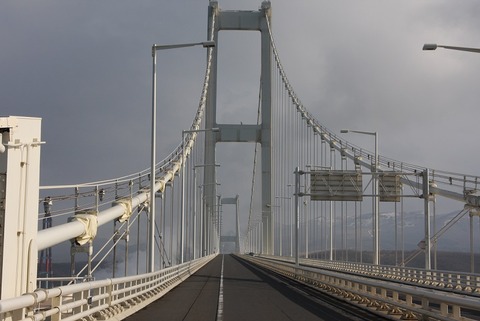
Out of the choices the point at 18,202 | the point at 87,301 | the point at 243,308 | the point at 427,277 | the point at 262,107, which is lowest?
the point at 427,277

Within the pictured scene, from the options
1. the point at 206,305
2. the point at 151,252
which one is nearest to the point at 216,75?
the point at 151,252

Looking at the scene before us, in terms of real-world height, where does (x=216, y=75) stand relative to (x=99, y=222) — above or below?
above

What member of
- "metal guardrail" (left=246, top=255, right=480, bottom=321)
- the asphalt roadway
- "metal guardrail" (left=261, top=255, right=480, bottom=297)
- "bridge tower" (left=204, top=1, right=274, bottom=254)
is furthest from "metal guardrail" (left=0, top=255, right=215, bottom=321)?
"bridge tower" (left=204, top=1, right=274, bottom=254)

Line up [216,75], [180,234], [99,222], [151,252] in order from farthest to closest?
1. [216,75]
2. [180,234]
3. [151,252]
4. [99,222]

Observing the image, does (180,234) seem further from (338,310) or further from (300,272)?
(338,310)

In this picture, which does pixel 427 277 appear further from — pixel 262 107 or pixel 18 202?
pixel 262 107

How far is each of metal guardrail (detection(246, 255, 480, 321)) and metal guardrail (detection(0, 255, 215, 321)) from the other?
6397 millimetres

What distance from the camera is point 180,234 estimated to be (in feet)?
168

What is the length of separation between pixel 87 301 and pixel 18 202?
4247 millimetres

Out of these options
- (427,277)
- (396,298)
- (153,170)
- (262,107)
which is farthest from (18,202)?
(262,107)

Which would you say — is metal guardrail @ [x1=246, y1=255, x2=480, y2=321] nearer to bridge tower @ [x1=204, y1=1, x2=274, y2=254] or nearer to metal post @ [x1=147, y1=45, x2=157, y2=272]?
metal post @ [x1=147, y1=45, x2=157, y2=272]

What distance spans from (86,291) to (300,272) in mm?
30455

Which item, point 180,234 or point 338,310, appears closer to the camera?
point 338,310

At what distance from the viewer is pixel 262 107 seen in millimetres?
83250
